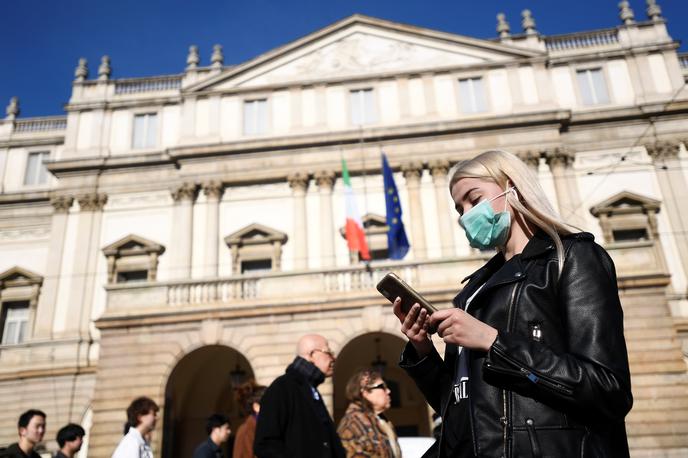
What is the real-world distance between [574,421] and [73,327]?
837 inches

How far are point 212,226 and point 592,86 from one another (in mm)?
15456

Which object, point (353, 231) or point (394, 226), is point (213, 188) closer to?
point (353, 231)

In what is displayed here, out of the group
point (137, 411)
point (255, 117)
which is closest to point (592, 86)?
point (255, 117)

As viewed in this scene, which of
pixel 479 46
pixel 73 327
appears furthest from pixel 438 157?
pixel 73 327

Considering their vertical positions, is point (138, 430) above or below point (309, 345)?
below

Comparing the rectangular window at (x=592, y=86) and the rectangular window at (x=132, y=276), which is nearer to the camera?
the rectangular window at (x=132, y=276)

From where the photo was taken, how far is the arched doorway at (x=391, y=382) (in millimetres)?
16906

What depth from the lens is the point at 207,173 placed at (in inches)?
Answer: 852

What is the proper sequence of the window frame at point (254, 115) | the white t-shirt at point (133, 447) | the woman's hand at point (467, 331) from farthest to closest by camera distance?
the window frame at point (254, 115)
the white t-shirt at point (133, 447)
the woman's hand at point (467, 331)

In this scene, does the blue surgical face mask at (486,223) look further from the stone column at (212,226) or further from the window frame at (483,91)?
the window frame at (483,91)

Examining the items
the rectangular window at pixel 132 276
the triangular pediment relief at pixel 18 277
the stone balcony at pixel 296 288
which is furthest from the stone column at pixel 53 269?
the stone balcony at pixel 296 288

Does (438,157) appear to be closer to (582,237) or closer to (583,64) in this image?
(583,64)

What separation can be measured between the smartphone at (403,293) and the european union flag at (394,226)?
15.1 metres

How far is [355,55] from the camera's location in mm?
23203
